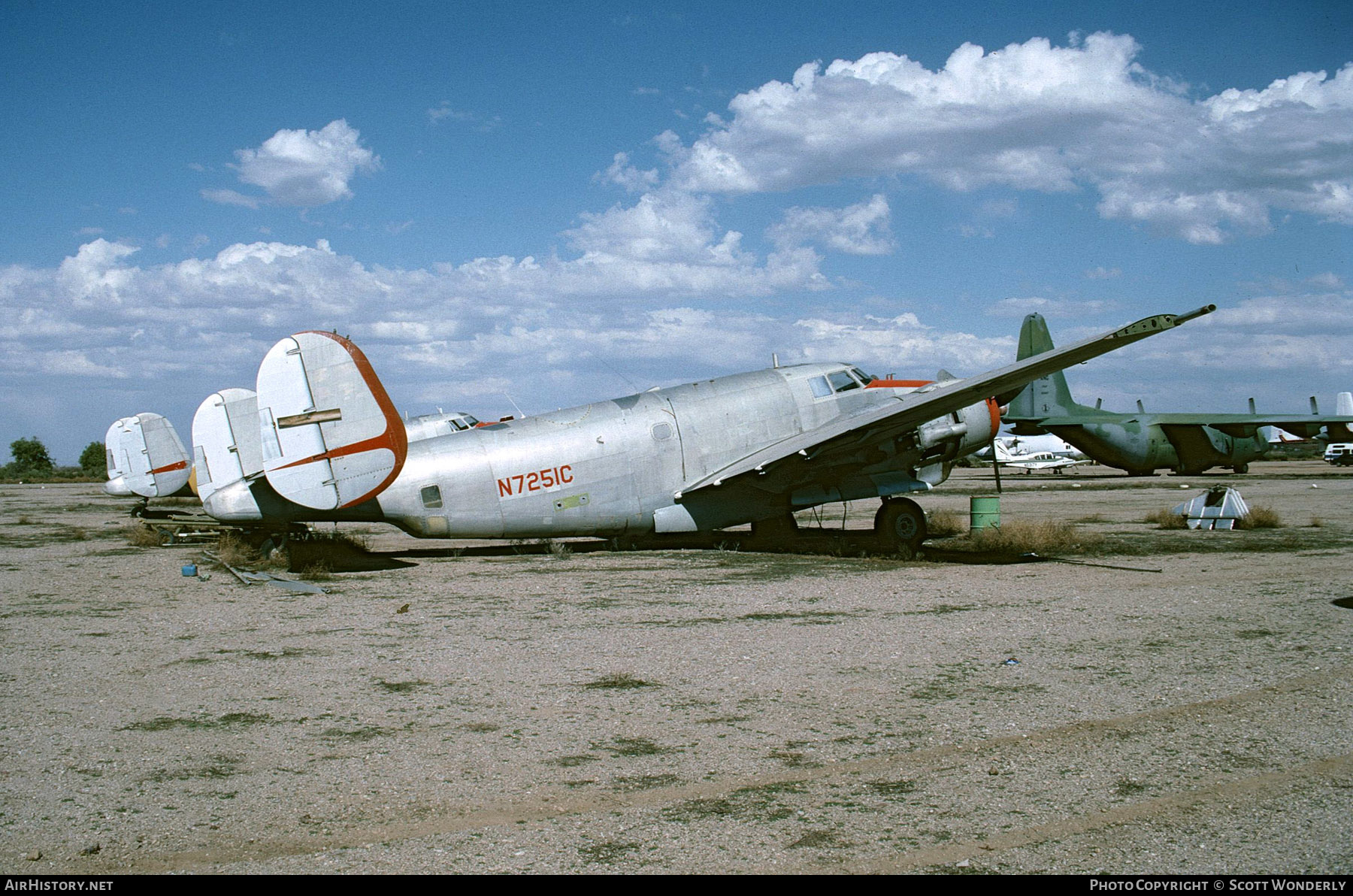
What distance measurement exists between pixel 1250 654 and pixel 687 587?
6.54m

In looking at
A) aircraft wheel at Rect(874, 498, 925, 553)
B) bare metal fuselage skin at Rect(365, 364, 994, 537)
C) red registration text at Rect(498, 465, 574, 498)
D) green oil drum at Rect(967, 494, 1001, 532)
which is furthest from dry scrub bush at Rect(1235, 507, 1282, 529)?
red registration text at Rect(498, 465, 574, 498)

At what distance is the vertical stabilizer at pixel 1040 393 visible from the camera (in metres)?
39.3

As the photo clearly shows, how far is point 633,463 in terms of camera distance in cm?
1567

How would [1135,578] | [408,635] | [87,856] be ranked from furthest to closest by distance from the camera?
[1135,578], [408,635], [87,856]

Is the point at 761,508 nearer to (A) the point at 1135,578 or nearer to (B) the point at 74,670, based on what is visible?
(A) the point at 1135,578

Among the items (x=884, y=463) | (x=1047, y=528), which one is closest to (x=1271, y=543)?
(x=1047, y=528)

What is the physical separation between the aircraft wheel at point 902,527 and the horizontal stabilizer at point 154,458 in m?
19.8

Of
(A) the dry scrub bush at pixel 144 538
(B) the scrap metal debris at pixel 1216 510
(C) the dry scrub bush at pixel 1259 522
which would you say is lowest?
(C) the dry scrub bush at pixel 1259 522

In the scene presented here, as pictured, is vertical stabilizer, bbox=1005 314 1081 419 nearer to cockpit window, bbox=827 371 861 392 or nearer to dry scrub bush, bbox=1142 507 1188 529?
dry scrub bush, bbox=1142 507 1188 529

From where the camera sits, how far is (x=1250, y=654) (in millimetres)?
7766

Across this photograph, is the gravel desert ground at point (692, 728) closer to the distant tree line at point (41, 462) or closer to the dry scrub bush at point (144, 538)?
the dry scrub bush at point (144, 538)

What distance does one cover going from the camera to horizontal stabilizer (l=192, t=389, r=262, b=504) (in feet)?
50.3

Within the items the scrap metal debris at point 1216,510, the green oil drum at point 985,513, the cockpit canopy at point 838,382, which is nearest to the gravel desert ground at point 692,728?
the green oil drum at point 985,513

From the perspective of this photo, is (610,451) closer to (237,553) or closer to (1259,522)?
(237,553)
